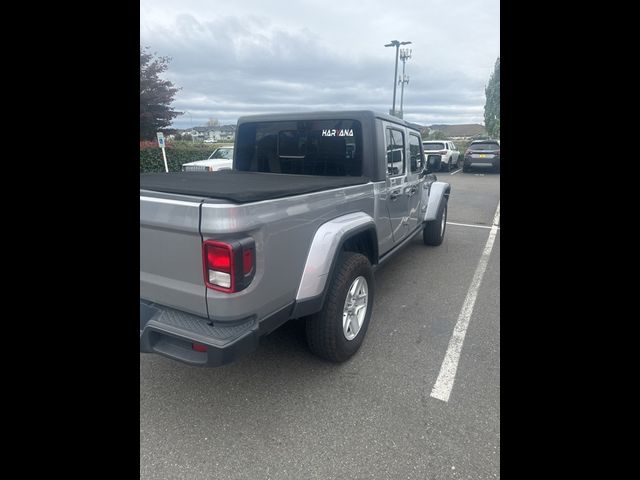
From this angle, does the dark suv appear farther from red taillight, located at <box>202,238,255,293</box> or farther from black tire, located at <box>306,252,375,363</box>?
red taillight, located at <box>202,238,255,293</box>

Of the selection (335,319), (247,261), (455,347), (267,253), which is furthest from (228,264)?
(455,347)

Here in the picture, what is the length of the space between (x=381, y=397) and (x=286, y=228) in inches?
53.2

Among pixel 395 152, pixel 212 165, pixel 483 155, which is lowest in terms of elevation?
pixel 395 152

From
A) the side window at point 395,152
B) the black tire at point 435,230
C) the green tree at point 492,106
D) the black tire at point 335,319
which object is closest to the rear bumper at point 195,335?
the black tire at point 335,319

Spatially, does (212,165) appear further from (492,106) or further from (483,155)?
(492,106)

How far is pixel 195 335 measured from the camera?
185 cm

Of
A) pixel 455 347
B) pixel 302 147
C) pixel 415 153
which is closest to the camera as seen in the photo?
pixel 455 347

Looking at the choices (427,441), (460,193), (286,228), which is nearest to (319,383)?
(427,441)

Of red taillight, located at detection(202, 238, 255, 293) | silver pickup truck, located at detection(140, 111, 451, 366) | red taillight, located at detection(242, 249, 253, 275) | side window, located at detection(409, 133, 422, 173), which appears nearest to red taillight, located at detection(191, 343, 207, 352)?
silver pickup truck, located at detection(140, 111, 451, 366)

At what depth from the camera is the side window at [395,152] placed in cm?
359

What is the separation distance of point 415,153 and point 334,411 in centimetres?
354

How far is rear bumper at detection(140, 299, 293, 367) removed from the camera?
1812 millimetres
